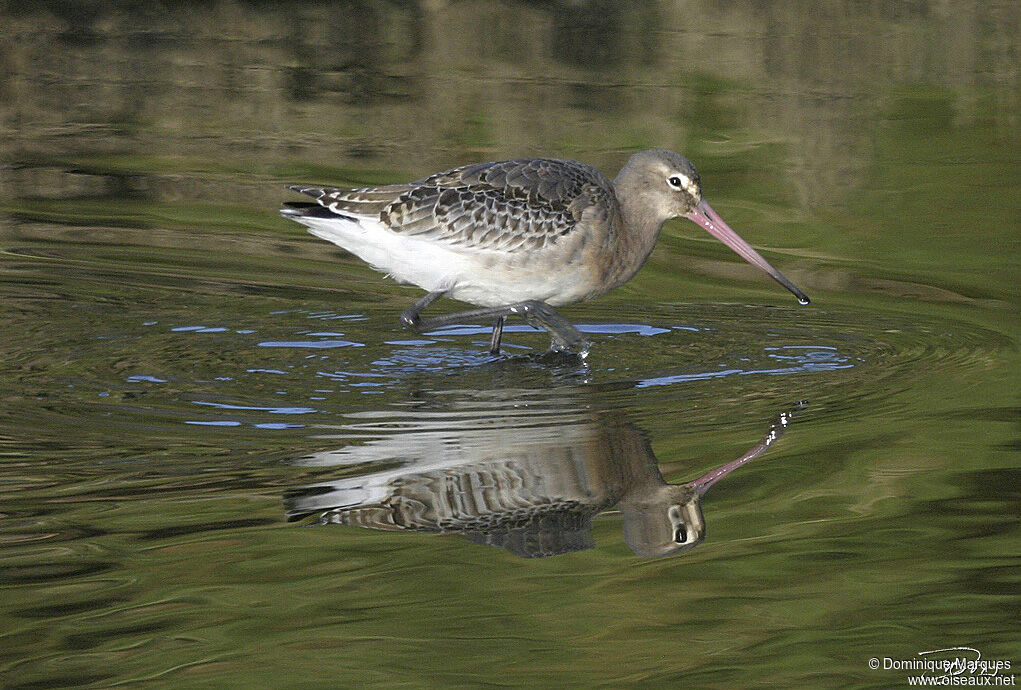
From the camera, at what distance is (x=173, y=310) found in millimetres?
9383

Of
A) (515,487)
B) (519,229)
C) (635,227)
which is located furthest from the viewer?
(635,227)

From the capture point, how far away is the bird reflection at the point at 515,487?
19.4ft

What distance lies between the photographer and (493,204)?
8617mm

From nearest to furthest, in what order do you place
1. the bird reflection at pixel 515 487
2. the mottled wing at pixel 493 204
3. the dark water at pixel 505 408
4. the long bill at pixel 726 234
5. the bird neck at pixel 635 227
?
the dark water at pixel 505 408 → the bird reflection at pixel 515 487 → the mottled wing at pixel 493 204 → the bird neck at pixel 635 227 → the long bill at pixel 726 234

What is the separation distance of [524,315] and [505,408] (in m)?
1.64

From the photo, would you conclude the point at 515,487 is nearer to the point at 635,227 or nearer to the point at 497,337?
the point at 497,337

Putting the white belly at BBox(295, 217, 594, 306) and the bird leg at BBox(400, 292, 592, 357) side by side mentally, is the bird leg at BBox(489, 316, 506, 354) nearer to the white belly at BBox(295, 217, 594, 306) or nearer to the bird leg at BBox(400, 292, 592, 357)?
the bird leg at BBox(400, 292, 592, 357)

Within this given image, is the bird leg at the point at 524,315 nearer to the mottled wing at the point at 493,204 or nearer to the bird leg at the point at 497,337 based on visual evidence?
the bird leg at the point at 497,337

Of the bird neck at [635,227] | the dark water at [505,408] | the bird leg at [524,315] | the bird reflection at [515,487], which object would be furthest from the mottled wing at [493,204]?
the bird reflection at [515,487]

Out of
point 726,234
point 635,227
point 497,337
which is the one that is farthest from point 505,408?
point 726,234

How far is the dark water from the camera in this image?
5176 millimetres

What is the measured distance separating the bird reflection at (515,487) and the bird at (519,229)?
5.35 ft

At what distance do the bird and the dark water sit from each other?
37 centimetres

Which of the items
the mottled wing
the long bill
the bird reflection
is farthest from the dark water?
the mottled wing
